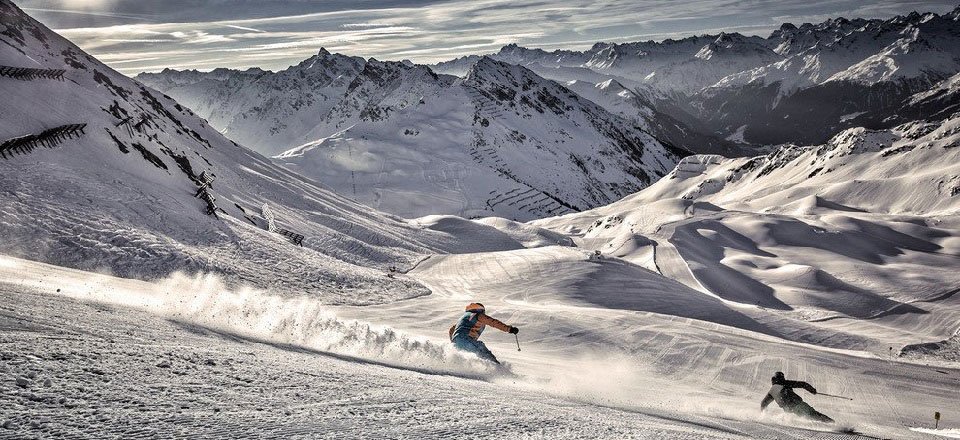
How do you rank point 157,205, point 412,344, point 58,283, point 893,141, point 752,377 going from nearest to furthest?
point 58,283 → point 412,344 → point 752,377 → point 157,205 → point 893,141

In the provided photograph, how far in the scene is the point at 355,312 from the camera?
25.3 m

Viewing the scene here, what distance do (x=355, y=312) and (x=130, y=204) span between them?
12.0 metres

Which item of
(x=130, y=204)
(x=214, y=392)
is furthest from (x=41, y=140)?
(x=214, y=392)

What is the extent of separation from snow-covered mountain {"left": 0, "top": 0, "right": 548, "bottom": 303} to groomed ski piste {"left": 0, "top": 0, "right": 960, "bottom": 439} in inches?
6.0

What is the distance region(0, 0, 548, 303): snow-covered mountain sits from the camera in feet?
74.4

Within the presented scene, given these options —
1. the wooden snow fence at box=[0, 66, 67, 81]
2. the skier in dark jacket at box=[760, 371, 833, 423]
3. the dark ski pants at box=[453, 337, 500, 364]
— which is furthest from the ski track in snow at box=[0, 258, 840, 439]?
the wooden snow fence at box=[0, 66, 67, 81]

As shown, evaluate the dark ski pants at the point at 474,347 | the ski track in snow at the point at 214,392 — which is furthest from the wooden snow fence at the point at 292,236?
the ski track in snow at the point at 214,392

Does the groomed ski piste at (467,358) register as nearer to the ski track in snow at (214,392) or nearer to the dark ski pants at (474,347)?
the ski track in snow at (214,392)

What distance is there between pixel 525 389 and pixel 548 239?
74846 millimetres

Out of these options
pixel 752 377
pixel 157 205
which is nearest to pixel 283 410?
pixel 752 377

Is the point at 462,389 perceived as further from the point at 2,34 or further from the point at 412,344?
the point at 2,34

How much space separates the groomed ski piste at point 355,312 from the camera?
22.1ft

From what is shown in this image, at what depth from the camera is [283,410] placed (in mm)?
6488

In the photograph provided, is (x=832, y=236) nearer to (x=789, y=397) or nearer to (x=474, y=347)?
(x=789, y=397)
